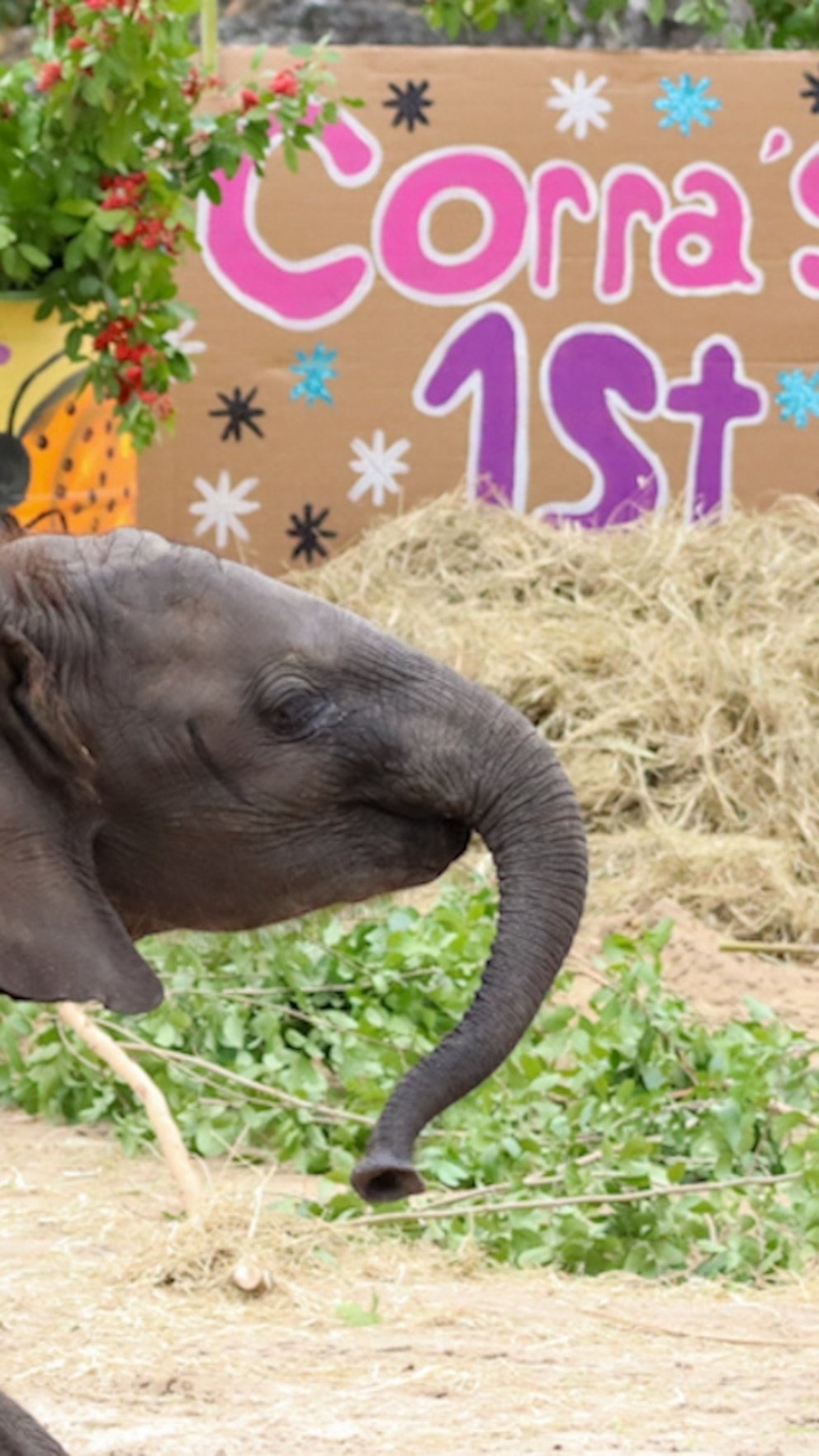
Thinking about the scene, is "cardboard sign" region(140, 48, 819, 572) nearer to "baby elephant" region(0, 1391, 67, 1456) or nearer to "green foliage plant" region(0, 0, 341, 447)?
"green foliage plant" region(0, 0, 341, 447)

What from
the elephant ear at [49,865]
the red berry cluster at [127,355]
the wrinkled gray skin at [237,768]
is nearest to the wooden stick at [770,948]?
the red berry cluster at [127,355]

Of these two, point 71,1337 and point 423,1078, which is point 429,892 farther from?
point 423,1078

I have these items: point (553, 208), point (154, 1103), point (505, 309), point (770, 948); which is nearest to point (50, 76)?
point (154, 1103)

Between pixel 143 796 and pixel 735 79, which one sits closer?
pixel 143 796

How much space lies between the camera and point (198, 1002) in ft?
20.1

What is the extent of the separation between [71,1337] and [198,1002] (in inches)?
74.0

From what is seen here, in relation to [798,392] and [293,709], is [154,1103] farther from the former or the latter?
[798,392]

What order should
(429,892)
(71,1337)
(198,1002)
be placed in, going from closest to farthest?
(71,1337) < (198,1002) < (429,892)

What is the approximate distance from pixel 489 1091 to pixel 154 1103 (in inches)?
31.4

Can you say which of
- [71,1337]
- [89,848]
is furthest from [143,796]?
[71,1337]

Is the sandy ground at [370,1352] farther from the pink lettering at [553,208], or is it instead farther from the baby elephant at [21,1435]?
the pink lettering at [553,208]

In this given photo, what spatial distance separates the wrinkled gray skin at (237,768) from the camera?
9.24 ft

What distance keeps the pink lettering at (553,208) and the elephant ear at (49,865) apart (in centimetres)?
750

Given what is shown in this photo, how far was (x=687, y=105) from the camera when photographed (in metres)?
10.2
